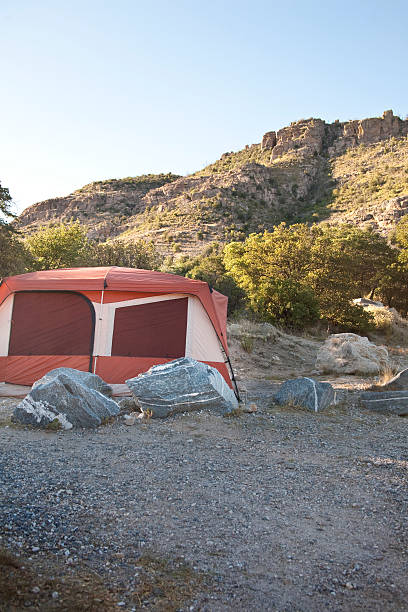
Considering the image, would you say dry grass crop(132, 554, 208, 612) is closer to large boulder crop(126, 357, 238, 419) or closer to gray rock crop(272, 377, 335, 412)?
large boulder crop(126, 357, 238, 419)

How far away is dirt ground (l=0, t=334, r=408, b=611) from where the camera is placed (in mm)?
2355

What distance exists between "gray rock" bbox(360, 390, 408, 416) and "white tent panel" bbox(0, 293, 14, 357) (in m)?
6.26

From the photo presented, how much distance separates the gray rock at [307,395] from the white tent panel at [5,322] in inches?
191

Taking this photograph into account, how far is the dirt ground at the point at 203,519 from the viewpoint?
2.36 m

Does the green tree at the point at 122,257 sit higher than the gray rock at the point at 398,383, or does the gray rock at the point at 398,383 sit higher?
the green tree at the point at 122,257

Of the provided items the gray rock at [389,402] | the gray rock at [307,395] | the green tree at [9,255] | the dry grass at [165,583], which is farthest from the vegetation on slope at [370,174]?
the dry grass at [165,583]

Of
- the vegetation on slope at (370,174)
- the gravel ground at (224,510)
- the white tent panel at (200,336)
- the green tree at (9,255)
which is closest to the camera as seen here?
the gravel ground at (224,510)

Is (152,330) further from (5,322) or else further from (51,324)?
(5,322)

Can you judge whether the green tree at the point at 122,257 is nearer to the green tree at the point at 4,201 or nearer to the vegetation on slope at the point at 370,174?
the green tree at the point at 4,201

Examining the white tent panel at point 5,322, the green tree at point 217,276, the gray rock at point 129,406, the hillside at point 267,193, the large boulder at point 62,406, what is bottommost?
the gray rock at point 129,406

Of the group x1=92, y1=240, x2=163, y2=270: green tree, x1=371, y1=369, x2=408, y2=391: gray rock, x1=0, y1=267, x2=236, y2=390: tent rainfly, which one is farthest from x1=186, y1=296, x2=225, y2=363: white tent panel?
x1=92, y1=240, x2=163, y2=270: green tree

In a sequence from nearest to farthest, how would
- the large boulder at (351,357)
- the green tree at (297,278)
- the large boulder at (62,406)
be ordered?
1. the large boulder at (62,406)
2. the large boulder at (351,357)
3. the green tree at (297,278)

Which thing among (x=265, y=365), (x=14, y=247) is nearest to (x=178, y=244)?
(x=14, y=247)

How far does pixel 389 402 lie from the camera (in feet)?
23.7
